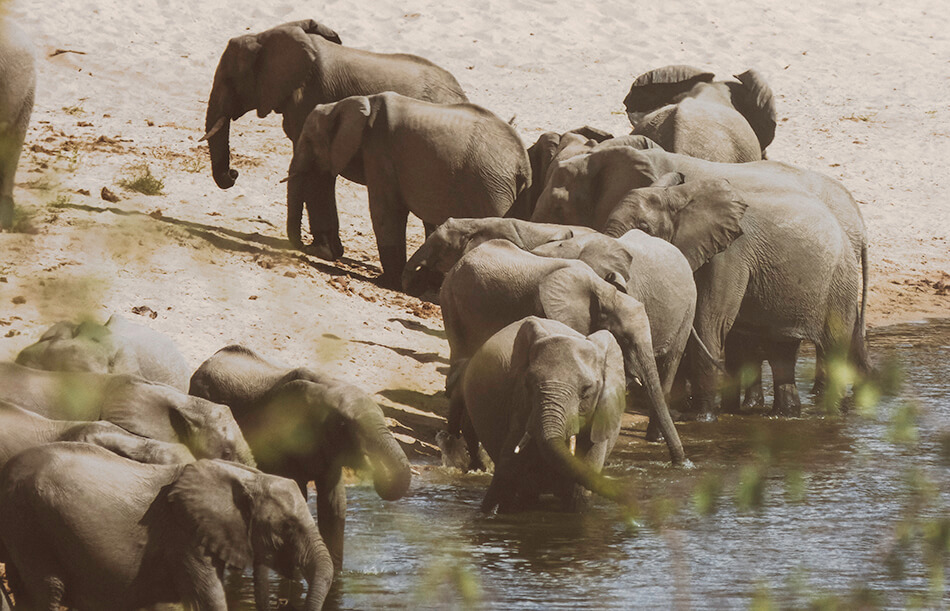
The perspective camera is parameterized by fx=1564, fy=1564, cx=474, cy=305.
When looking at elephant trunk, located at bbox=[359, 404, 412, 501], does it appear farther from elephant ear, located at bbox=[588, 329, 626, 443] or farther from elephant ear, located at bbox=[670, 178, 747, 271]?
elephant ear, located at bbox=[670, 178, 747, 271]

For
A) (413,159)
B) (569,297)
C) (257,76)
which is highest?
(257,76)

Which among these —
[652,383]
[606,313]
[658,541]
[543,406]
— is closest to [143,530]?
[543,406]

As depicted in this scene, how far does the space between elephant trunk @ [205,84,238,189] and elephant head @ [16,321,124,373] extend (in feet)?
20.9

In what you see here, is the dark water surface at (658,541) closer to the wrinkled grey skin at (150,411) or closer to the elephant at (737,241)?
the wrinkled grey skin at (150,411)

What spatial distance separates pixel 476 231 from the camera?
31.7 ft

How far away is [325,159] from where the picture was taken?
40.1 ft

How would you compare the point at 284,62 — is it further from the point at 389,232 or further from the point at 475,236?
the point at 475,236

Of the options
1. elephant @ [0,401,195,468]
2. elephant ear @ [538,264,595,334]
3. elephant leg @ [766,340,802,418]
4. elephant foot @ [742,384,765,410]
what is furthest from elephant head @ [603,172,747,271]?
elephant @ [0,401,195,468]

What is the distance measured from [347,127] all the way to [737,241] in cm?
322

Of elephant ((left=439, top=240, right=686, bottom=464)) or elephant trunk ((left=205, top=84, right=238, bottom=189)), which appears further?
elephant trunk ((left=205, top=84, right=238, bottom=189))

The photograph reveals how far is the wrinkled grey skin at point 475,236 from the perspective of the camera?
31.1 feet

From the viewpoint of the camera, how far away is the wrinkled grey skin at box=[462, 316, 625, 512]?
22.5 feet

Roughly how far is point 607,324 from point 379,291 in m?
3.61

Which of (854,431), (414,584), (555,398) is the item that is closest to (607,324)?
(555,398)
